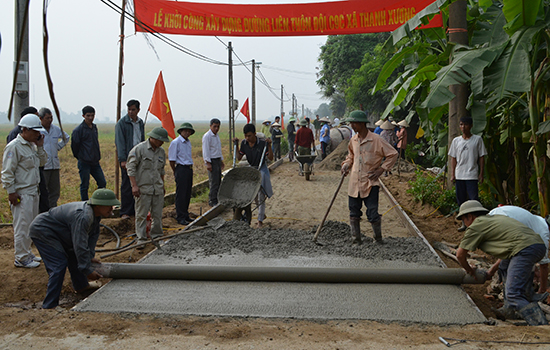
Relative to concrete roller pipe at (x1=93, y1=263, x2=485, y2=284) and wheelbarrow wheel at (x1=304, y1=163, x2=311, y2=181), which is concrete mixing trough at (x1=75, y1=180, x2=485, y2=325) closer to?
concrete roller pipe at (x1=93, y1=263, x2=485, y2=284)

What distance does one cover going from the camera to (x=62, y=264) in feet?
15.4

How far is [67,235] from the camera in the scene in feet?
15.5

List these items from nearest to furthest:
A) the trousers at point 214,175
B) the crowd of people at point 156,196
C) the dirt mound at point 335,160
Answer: the crowd of people at point 156,196 → the trousers at point 214,175 → the dirt mound at point 335,160

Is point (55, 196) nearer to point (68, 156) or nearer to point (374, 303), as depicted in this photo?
point (374, 303)

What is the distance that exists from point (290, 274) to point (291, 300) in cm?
45

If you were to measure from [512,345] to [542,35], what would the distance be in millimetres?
4668

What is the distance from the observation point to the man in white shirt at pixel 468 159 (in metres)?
7.32

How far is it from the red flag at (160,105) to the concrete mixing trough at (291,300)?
5441mm

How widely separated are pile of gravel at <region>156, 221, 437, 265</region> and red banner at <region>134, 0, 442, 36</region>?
4715mm

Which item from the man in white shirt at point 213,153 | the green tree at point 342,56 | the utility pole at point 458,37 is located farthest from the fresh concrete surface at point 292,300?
the green tree at point 342,56

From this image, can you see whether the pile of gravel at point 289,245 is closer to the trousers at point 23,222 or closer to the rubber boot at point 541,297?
the rubber boot at point 541,297

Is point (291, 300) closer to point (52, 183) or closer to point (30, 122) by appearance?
point (30, 122)

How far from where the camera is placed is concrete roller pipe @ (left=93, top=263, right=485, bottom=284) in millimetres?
4859

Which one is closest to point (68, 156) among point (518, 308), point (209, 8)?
point (209, 8)
